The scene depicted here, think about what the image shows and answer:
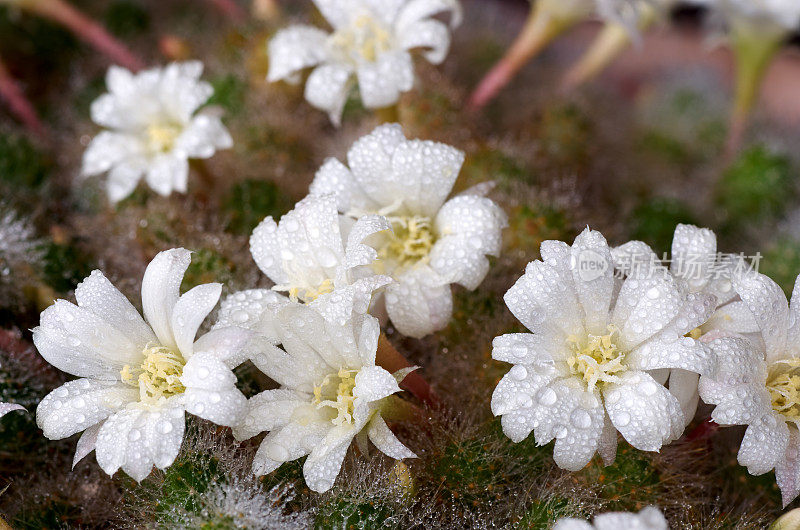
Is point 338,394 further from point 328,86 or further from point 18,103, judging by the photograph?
point 18,103

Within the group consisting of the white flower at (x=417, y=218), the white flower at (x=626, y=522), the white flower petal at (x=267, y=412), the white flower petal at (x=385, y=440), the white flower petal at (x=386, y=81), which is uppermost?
the white flower petal at (x=386, y=81)

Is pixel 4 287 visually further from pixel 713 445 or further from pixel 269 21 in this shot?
pixel 713 445

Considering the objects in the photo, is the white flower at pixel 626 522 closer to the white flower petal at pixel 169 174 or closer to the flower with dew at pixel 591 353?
the flower with dew at pixel 591 353

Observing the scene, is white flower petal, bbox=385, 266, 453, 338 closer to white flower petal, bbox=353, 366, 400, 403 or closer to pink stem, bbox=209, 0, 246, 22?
white flower petal, bbox=353, 366, 400, 403

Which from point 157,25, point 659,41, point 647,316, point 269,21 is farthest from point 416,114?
point 659,41

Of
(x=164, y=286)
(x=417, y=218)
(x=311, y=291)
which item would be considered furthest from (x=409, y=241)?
(x=164, y=286)

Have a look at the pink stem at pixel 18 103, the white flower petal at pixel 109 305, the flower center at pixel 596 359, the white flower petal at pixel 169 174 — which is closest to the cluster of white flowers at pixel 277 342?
the white flower petal at pixel 109 305
